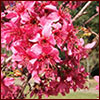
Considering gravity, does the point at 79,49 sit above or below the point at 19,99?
above

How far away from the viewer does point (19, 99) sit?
151cm

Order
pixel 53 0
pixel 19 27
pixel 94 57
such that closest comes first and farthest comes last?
pixel 19 27, pixel 53 0, pixel 94 57

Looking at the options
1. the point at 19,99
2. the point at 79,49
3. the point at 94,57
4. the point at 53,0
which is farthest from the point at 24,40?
the point at 94,57

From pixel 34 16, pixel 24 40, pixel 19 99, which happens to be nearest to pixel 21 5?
pixel 34 16

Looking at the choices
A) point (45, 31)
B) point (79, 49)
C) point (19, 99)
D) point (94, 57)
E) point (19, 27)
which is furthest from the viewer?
point (94, 57)

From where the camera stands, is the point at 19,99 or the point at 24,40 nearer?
the point at 24,40

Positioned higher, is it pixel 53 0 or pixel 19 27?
pixel 53 0

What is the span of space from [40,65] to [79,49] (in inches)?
12.1

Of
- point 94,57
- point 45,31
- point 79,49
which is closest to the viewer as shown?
point 45,31

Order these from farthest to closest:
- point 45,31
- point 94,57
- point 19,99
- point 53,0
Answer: point 94,57
point 19,99
point 53,0
point 45,31

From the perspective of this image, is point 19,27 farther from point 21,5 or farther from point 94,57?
point 94,57

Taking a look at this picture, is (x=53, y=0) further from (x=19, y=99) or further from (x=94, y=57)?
(x=94, y=57)

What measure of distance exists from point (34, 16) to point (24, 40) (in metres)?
0.15

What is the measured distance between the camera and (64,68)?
3.63ft
